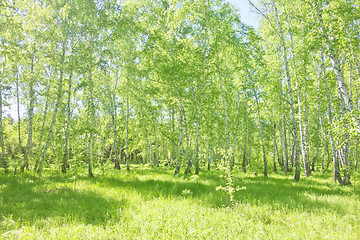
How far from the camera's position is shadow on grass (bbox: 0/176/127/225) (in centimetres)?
507

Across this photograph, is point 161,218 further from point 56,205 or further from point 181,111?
point 181,111

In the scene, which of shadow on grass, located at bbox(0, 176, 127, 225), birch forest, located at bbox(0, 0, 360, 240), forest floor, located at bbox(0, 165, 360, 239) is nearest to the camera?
forest floor, located at bbox(0, 165, 360, 239)

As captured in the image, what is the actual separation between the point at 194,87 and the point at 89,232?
11.6 m

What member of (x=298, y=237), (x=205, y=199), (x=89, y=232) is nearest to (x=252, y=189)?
(x=205, y=199)

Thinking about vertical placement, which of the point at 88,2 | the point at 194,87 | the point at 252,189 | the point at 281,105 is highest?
the point at 88,2

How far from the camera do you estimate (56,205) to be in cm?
595

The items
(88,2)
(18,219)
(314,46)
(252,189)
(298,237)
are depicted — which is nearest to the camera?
(298,237)

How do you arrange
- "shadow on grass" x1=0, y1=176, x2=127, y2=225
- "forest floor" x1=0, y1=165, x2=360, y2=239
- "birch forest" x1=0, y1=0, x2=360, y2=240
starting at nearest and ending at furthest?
"forest floor" x1=0, y1=165, x2=360, y2=239, "birch forest" x1=0, y1=0, x2=360, y2=240, "shadow on grass" x1=0, y1=176, x2=127, y2=225

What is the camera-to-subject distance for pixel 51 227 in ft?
14.1

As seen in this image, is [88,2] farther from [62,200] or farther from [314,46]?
[314,46]

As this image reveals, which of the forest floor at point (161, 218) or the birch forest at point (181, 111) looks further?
the birch forest at point (181, 111)

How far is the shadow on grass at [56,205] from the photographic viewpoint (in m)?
5.07

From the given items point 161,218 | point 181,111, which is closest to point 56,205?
point 161,218

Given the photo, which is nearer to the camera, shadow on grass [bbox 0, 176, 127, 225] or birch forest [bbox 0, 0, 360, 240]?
birch forest [bbox 0, 0, 360, 240]
